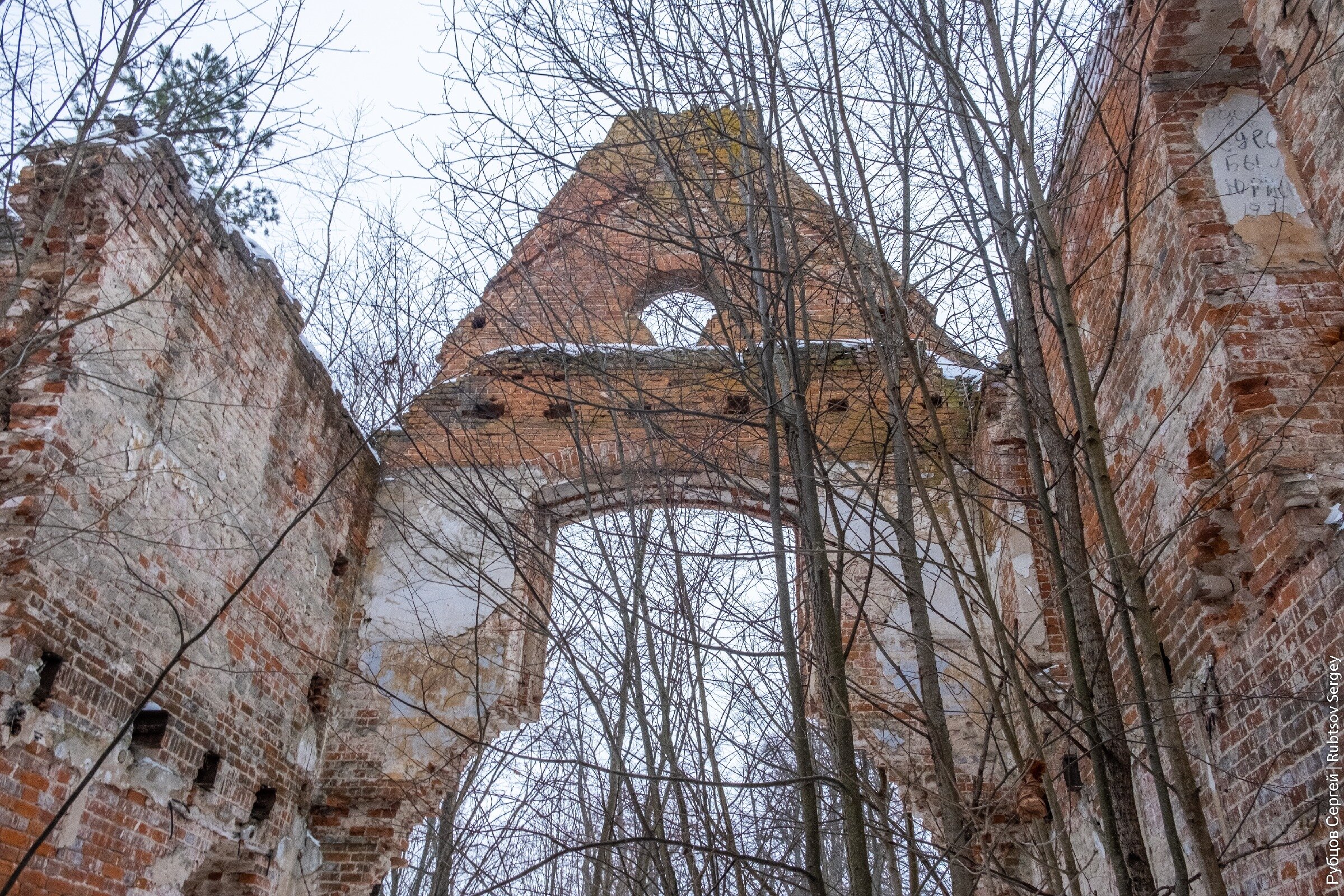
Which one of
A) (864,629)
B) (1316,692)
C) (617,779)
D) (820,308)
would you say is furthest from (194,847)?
(1316,692)

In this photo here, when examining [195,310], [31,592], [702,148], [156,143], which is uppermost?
[156,143]

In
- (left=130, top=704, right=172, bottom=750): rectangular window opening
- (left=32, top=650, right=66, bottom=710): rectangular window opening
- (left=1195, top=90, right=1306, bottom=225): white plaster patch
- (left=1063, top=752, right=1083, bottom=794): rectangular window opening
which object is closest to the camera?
(left=1195, top=90, right=1306, bottom=225): white plaster patch

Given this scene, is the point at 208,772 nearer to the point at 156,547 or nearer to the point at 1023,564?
the point at 156,547

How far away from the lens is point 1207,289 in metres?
3.81

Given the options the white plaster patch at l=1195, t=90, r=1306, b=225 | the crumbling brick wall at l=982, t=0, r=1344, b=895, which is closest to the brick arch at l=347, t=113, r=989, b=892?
the crumbling brick wall at l=982, t=0, r=1344, b=895

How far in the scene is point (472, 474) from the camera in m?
7.36

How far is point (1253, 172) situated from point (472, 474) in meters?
5.26

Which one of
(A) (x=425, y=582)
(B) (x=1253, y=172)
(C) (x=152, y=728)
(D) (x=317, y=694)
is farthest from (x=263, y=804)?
(B) (x=1253, y=172)

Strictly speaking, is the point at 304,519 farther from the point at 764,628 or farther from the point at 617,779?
the point at 764,628

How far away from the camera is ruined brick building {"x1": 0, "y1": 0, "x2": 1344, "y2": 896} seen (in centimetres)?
352

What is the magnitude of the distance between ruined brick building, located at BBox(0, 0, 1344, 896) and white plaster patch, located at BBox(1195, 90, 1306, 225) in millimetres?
14

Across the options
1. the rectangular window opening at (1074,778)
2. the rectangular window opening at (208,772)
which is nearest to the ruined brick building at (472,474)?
the rectangular window opening at (208,772)

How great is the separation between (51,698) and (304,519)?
2.60 metres

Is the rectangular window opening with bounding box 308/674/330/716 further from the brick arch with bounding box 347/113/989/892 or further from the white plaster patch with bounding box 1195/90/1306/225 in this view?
the white plaster patch with bounding box 1195/90/1306/225
